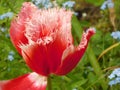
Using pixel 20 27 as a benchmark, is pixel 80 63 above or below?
below

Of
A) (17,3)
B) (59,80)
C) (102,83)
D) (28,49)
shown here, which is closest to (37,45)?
(28,49)

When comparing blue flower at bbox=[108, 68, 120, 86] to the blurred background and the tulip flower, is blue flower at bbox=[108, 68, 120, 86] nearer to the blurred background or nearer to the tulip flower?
the blurred background

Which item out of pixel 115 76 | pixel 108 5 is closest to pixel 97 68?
pixel 115 76

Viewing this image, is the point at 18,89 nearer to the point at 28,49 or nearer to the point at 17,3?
the point at 28,49

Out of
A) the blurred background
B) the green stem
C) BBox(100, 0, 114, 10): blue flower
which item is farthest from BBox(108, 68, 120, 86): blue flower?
BBox(100, 0, 114, 10): blue flower

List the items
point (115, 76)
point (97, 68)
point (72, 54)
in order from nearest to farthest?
point (72, 54)
point (115, 76)
point (97, 68)

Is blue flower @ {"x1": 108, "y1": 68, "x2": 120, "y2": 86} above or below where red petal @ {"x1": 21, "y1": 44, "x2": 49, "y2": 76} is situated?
below

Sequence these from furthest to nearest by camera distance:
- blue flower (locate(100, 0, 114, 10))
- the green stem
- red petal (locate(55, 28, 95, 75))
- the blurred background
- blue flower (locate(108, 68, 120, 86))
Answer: blue flower (locate(100, 0, 114, 10)) < the green stem < the blurred background < blue flower (locate(108, 68, 120, 86)) < red petal (locate(55, 28, 95, 75))

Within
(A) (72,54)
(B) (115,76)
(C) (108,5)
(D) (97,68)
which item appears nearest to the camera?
(A) (72,54)

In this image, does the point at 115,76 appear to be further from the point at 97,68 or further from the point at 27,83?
the point at 27,83
